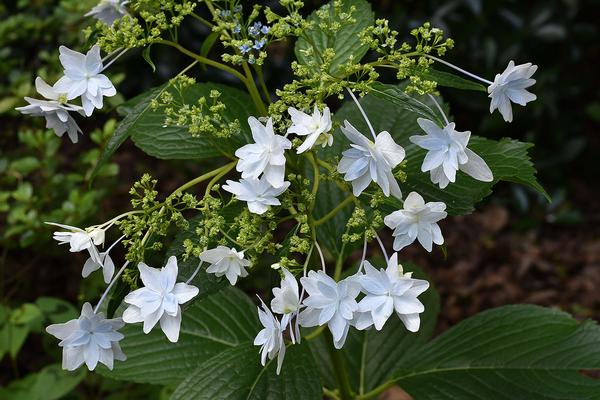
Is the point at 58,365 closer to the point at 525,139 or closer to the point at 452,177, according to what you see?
the point at 452,177

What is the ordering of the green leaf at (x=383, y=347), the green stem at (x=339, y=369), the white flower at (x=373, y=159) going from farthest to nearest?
the green leaf at (x=383, y=347)
the green stem at (x=339, y=369)
the white flower at (x=373, y=159)

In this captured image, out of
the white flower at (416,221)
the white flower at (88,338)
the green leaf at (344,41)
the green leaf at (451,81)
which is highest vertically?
the green leaf at (451,81)

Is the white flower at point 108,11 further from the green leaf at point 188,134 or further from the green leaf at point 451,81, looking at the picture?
the green leaf at point 451,81

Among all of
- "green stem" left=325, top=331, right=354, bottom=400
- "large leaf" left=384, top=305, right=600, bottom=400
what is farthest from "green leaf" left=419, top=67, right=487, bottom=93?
"large leaf" left=384, top=305, right=600, bottom=400

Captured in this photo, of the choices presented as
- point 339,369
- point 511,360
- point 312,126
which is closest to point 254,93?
point 312,126

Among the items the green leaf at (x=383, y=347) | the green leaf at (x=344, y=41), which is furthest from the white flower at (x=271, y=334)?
the green leaf at (x=383, y=347)
